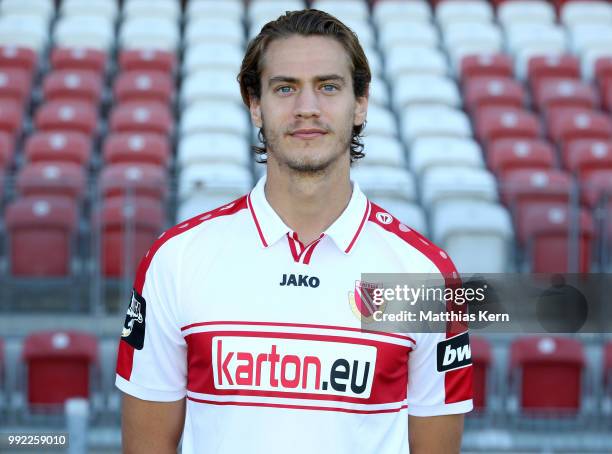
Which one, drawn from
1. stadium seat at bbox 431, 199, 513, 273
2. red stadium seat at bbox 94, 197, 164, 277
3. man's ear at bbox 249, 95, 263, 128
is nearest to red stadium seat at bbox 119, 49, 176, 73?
red stadium seat at bbox 94, 197, 164, 277

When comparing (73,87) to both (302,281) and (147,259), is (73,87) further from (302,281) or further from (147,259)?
(302,281)

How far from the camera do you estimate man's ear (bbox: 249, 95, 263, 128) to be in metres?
2.52

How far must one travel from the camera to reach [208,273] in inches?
98.1

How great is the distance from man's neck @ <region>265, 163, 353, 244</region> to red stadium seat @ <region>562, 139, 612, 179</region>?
6.11 meters

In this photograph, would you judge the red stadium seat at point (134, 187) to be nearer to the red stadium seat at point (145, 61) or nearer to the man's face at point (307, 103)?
the red stadium seat at point (145, 61)

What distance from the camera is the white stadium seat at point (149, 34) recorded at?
10617 millimetres

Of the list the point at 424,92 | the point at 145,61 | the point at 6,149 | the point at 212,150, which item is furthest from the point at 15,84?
the point at 424,92

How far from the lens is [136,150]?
8.38 meters

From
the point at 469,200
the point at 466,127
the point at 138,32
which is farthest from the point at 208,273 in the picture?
the point at 138,32

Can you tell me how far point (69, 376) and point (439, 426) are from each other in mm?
4439

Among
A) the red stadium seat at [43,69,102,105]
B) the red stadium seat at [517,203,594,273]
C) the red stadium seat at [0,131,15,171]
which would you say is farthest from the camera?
the red stadium seat at [43,69,102,105]

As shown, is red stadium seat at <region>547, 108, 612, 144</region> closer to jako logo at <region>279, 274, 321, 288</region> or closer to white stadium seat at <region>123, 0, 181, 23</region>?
white stadium seat at <region>123, 0, 181, 23</region>

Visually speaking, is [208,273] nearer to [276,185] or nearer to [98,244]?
[276,185]

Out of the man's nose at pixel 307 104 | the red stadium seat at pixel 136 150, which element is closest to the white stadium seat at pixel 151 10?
the red stadium seat at pixel 136 150
